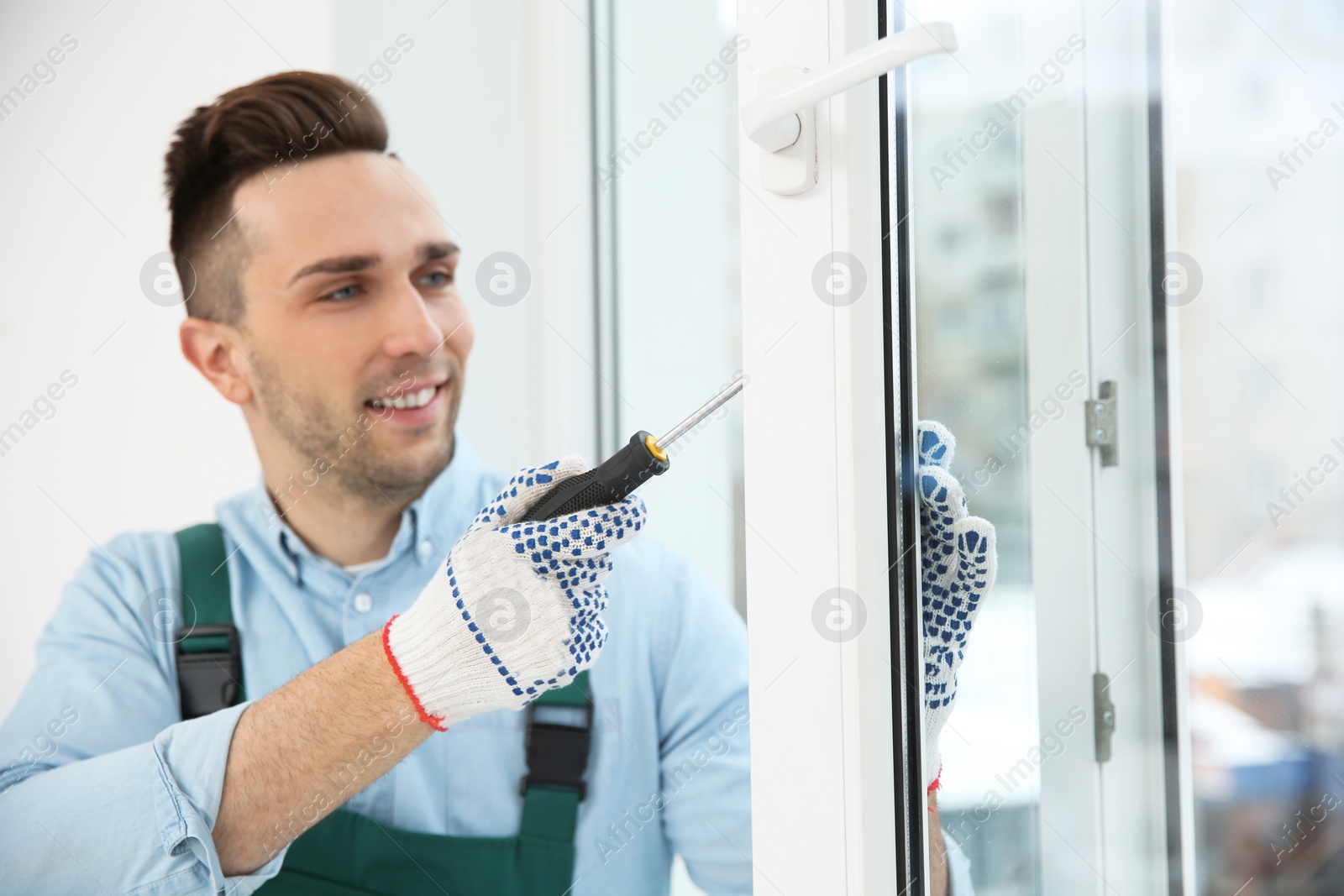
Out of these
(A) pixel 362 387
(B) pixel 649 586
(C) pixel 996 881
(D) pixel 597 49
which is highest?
(D) pixel 597 49

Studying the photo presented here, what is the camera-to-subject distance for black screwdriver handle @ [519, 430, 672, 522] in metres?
0.53

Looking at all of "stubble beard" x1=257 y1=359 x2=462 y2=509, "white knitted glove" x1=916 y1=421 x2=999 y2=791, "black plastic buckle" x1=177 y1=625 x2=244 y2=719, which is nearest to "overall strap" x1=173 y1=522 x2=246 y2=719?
"black plastic buckle" x1=177 y1=625 x2=244 y2=719

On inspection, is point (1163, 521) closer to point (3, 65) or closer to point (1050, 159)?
point (1050, 159)

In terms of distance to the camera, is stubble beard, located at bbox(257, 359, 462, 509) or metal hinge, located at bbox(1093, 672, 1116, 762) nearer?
metal hinge, located at bbox(1093, 672, 1116, 762)

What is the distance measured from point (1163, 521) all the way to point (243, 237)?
809 mm

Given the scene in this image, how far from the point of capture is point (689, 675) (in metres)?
0.91

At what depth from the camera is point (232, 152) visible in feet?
2.87

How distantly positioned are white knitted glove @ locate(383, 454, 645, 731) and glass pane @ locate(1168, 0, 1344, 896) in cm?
31

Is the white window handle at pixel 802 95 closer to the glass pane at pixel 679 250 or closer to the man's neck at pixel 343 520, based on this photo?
the man's neck at pixel 343 520

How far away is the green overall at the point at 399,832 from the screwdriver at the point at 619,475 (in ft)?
1.15

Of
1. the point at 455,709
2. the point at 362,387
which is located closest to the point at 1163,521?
the point at 455,709

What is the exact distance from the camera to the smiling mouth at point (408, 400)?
888 millimetres

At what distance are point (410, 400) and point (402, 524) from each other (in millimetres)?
122

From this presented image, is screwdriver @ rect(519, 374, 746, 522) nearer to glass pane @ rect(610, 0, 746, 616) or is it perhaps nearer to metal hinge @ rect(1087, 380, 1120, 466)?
metal hinge @ rect(1087, 380, 1120, 466)
